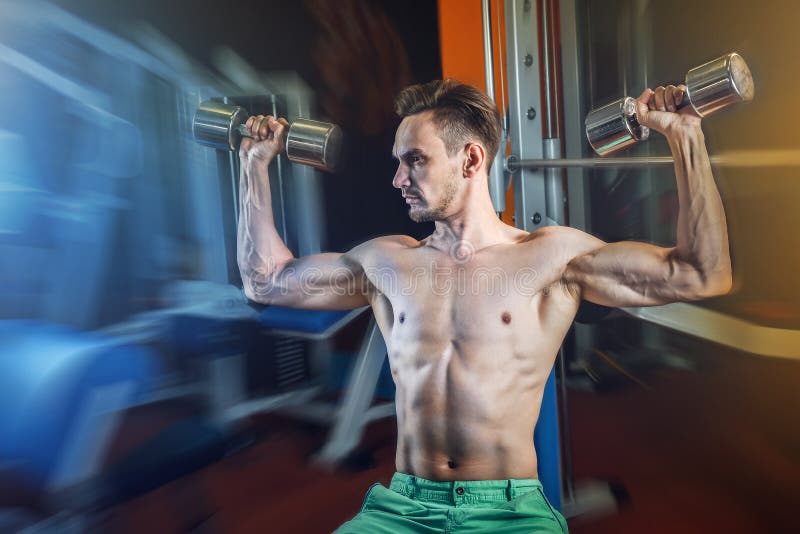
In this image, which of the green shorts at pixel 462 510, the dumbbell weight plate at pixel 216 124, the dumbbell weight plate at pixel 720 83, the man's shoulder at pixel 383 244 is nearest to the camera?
the dumbbell weight plate at pixel 720 83

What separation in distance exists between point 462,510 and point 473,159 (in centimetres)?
75

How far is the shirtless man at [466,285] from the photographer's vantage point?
1252 millimetres

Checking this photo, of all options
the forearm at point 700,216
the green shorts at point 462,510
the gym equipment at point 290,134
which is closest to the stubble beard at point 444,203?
the gym equipment at point 290,134

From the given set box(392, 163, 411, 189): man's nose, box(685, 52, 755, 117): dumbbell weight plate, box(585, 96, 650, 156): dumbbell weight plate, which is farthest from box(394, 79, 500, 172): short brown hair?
box(685, 52, 755, 117): dumbbell weight plate

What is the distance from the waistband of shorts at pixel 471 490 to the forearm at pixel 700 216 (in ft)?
1.79

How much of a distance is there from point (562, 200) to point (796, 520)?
805 millimetres

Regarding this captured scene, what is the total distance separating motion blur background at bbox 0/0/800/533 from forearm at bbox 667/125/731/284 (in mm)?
39

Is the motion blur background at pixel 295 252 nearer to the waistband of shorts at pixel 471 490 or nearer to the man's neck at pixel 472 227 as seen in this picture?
the man's neck at pixel 472 227

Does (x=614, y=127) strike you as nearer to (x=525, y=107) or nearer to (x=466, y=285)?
(x=525, y=107)

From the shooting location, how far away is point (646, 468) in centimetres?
141

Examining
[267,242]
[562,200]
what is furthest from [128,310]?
[562,200]

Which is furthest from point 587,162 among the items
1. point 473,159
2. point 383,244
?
point 383,244

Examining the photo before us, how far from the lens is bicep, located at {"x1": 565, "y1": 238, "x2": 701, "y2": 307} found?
1.24 m

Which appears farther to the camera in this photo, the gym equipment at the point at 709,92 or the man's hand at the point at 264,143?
the man's hand at the point at 264,143
